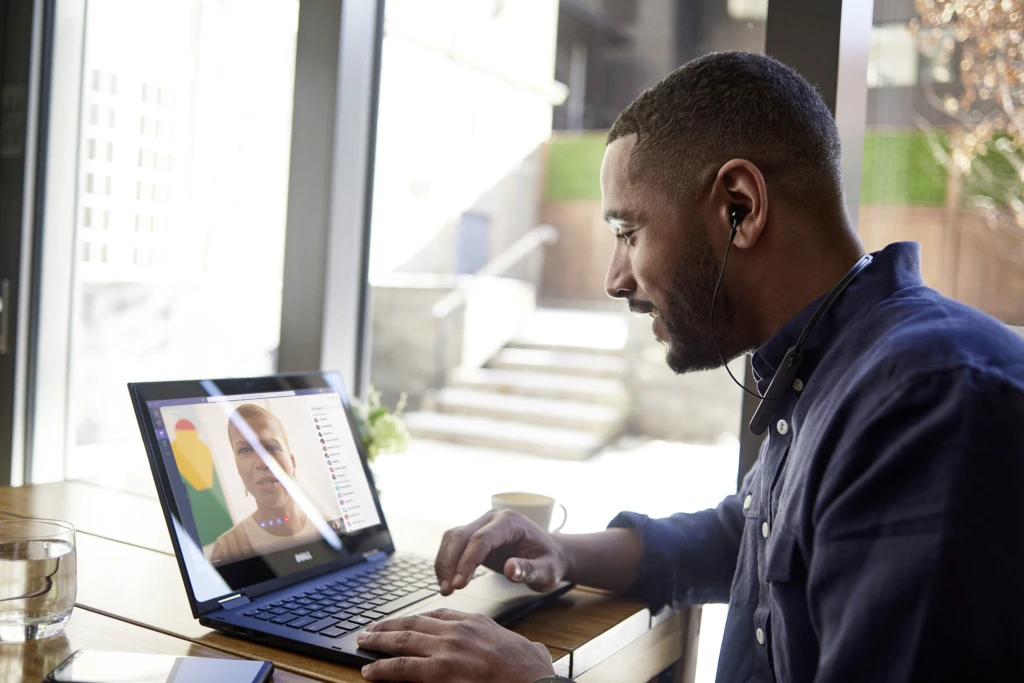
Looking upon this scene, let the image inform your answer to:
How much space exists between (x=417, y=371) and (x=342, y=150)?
208 cm

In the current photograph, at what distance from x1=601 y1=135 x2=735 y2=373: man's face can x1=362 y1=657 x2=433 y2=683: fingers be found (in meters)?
0.51

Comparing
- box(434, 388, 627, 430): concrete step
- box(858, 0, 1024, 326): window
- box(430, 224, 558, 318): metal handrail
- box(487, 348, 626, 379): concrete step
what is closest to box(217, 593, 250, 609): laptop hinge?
box(858, 0, 1024, 326): window

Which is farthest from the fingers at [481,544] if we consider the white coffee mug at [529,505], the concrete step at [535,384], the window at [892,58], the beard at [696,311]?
the concrete step at [535,384]

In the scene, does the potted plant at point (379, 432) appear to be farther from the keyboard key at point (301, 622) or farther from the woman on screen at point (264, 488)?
the keyboard key at point (301, 622)

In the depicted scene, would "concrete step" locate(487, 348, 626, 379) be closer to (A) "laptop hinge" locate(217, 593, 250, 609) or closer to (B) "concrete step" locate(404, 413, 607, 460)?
(B) "concrete step" locate(404, 413, 607, 460)

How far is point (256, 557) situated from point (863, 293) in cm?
81

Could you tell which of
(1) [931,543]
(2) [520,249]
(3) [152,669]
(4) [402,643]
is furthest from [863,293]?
(2) [520,249]

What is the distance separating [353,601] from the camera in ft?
3.68

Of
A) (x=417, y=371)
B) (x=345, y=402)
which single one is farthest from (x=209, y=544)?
(x=417, y=371)

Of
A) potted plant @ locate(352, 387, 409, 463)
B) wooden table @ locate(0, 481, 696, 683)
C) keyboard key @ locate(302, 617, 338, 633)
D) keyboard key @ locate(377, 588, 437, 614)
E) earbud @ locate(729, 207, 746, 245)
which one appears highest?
earbud @ locate(729, 207, 746, 245)

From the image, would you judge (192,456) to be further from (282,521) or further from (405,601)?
(405,601)

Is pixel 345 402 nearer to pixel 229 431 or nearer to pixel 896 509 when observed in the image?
pixel 229 431

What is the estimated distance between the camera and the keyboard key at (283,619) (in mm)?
1031

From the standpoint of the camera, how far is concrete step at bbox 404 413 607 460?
263 cm
